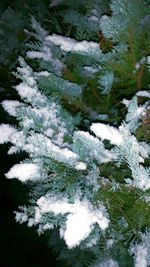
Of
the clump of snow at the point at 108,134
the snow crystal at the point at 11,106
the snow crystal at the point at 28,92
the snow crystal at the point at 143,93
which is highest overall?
the snow crystal at the point at 143,93

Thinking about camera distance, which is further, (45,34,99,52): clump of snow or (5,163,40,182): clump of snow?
(45,34,99,52): clump of snow

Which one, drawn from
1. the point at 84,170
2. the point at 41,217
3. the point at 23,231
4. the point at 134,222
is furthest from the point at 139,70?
the point at 23,231

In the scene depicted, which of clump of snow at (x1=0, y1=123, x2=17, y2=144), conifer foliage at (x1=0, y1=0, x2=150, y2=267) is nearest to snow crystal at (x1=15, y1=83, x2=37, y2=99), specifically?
conifer foliage at (x1=0, y1=0, x2=150, y2=267)

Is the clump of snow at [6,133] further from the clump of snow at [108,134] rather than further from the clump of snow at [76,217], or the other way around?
the clump of snow at [108,134]

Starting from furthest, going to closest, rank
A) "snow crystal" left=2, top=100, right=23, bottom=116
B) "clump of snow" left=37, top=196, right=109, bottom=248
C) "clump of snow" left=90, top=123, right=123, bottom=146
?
"snow crystal" left=2, top=100, right=23, bottom=116 < "clump of snow" left=90, top=123, right=123, bottom=146 < "clump of snow" left=37, top=196, right=109, bottom=248

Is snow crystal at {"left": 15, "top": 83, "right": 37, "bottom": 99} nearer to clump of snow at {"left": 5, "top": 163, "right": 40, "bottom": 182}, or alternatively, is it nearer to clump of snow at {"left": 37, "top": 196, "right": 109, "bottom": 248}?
clump of snow at {"left": 5, "top": 163, "right": 40, "bottom": 182}

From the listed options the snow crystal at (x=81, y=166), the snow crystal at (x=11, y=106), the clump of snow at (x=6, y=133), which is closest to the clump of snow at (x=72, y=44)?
the snow crystal at (x=11, y=106)

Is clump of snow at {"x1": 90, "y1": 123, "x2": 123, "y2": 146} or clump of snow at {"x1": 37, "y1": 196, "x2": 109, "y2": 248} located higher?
clump of snow at {"x1": 90, "y1": 123, "x2": 123, "y2": 146}

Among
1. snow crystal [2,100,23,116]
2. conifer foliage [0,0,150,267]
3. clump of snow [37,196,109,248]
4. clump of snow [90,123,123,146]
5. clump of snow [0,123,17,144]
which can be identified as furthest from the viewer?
snow crystal [2,100,23,116]

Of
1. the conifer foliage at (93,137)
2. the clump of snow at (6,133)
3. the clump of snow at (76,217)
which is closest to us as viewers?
the clump of snow at (76,217)
